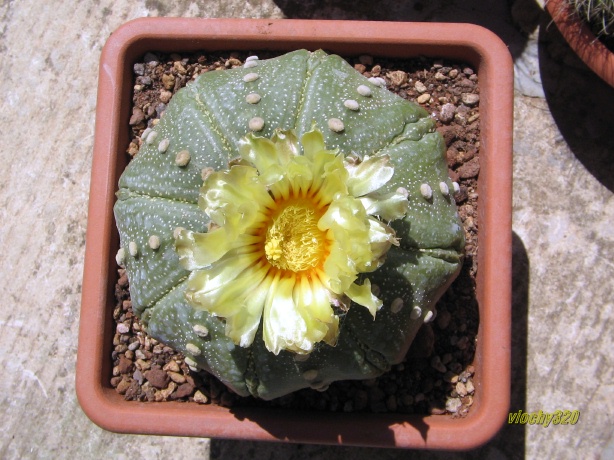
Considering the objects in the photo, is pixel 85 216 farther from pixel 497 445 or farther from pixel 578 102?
pixel 578 102

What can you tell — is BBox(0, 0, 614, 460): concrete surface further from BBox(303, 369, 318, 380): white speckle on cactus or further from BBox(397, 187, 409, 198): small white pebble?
BBox(397, 187, 409, 198): small white pebble

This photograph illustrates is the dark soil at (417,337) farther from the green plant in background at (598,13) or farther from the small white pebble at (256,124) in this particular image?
the small white pebble at (256,124)

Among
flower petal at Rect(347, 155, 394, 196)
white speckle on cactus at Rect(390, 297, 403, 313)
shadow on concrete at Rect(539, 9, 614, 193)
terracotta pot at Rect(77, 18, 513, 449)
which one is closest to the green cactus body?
white speckle on cactus at Rect(390, 297, 403, 313)

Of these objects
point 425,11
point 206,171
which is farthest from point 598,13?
point 206,171

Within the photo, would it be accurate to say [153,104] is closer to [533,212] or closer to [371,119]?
[371,119]

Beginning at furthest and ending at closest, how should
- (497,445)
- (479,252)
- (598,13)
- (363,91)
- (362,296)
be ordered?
(497,445), (598,13), (479,252), (363,91), (362,296)
